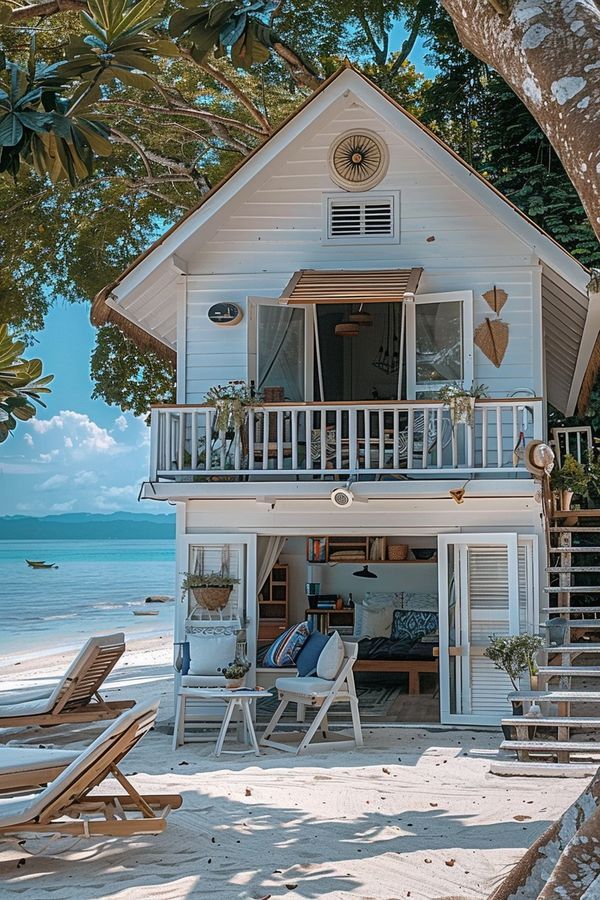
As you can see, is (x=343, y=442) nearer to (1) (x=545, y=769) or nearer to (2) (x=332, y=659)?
(2) (x=332, y=659)

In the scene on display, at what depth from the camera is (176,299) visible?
1330 cm

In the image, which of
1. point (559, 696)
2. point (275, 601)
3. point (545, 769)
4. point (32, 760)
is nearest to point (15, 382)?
point (32, 760)

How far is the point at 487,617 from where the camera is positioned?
450 inches

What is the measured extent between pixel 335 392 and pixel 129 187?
7.99 meters

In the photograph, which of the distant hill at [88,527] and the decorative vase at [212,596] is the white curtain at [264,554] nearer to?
the decorative vase at [212,596]

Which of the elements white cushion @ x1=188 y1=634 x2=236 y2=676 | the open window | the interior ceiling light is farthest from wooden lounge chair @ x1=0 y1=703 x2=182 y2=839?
the interior ceiling light

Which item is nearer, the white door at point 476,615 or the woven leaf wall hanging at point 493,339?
the white door at point 476,615

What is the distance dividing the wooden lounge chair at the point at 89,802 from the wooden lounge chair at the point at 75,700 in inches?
121

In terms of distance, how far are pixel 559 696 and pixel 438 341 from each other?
430 cm

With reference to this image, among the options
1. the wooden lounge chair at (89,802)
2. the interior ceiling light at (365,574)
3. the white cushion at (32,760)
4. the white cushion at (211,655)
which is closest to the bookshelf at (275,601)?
the interior ceiling light at (365,574)

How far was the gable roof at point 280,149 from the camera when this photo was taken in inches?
466

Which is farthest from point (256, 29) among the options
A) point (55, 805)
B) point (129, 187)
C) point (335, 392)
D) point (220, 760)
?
point (129, 187)

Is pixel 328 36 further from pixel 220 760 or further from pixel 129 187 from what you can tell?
pixel 220 760

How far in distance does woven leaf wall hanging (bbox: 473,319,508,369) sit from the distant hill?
7908 cm
